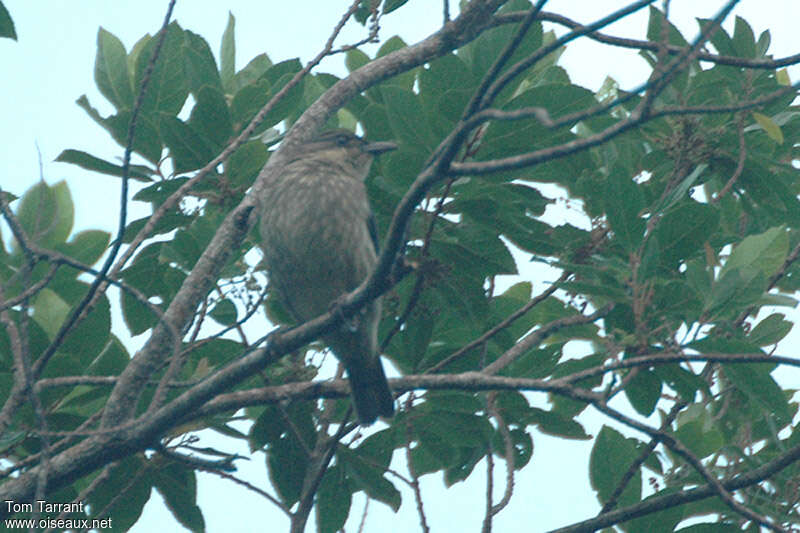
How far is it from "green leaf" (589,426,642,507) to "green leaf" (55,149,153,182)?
7.80ft

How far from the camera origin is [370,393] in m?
4.16

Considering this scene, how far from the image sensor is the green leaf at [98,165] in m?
4.44

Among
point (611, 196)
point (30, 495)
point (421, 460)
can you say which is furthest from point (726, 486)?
point (30, 495)

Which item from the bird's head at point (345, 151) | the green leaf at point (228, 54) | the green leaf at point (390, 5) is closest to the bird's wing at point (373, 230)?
the bird's head at point (345, 151)

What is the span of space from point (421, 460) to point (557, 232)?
4.11 feet

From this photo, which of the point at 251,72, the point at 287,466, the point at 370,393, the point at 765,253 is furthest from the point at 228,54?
the point at 765,253

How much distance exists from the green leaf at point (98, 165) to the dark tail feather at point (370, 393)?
1.33 meters

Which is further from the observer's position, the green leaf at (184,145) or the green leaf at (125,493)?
the green leaf at (184,145)

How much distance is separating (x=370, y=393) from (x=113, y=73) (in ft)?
6.35

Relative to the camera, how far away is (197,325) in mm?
4055

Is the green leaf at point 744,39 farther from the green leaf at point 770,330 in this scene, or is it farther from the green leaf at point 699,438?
the green leaf at point 699,438

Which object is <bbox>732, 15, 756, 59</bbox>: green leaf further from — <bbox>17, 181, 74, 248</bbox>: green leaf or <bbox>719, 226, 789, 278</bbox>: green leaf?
<bbox>17, 181, 74, 248</bbox>: green leaf

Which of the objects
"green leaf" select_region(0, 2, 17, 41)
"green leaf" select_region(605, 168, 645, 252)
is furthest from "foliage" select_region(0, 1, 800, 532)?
"green leaf" select_region(0, 2, 17, 41)

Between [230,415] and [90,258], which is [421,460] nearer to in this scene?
[230,415]
